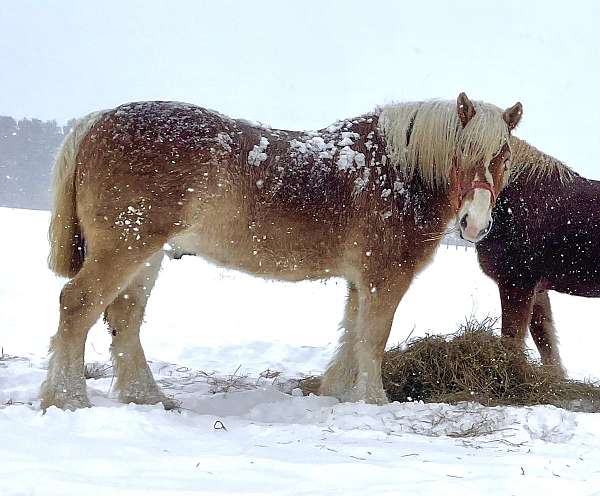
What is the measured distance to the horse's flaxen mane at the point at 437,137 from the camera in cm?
358

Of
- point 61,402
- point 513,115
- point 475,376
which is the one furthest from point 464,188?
point 61,402

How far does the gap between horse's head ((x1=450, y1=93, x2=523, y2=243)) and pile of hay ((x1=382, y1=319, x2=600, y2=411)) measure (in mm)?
1136

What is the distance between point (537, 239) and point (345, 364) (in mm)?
2058

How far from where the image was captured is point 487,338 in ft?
14.4

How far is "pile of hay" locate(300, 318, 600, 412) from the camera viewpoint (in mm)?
3930

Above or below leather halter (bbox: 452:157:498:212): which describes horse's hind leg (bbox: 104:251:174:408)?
below

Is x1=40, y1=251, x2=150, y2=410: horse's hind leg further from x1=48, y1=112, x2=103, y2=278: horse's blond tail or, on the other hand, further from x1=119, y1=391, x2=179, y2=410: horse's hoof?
x1=119, y1=391, x2=179, y2=410: horse's hoof

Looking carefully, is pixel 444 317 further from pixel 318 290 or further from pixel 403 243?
pixel 403 243

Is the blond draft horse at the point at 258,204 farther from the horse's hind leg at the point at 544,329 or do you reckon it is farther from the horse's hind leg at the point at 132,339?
the horse's hind leg at the point at 544,329

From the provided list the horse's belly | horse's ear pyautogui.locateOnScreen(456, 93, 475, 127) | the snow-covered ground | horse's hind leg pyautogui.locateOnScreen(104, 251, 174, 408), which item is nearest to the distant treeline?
the snow-covered ground

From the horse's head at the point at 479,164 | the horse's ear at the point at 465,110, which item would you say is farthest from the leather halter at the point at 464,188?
the horse's ear at the point at 465,110

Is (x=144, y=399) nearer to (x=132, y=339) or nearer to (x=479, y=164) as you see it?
(x=132, y=339)

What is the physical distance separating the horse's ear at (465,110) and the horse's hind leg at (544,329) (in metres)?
2.30

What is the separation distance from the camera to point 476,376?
13.2ft
